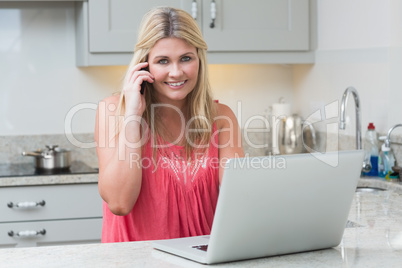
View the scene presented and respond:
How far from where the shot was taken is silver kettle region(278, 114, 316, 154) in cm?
360

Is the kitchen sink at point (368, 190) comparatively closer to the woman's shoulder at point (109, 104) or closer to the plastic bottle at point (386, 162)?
the plastic bottle at point (386, 162)

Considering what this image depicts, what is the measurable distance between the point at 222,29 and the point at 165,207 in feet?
5.38

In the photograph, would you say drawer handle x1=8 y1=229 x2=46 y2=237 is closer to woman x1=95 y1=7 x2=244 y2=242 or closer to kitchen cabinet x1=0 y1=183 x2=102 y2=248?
kitchen cabinet x1=0 y1=183 x2=102 y2=248

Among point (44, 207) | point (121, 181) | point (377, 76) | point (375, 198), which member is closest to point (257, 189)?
point (121, 181)

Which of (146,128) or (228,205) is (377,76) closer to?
(146,128)

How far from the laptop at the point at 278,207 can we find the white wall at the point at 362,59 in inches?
55.5

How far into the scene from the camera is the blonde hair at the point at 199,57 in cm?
192

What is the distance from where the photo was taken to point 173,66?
1928 millimetres

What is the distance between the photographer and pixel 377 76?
9.41 feet

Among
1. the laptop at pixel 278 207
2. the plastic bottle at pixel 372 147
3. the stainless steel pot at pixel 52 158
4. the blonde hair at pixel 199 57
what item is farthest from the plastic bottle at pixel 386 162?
the stainless steel pot at pixel 52 158

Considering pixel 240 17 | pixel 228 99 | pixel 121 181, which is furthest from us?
pixel 228 99

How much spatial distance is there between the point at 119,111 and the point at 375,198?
0.96 m

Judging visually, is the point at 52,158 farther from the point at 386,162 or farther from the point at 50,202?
the point at 386,162

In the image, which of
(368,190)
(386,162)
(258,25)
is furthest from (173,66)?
(258,25)
